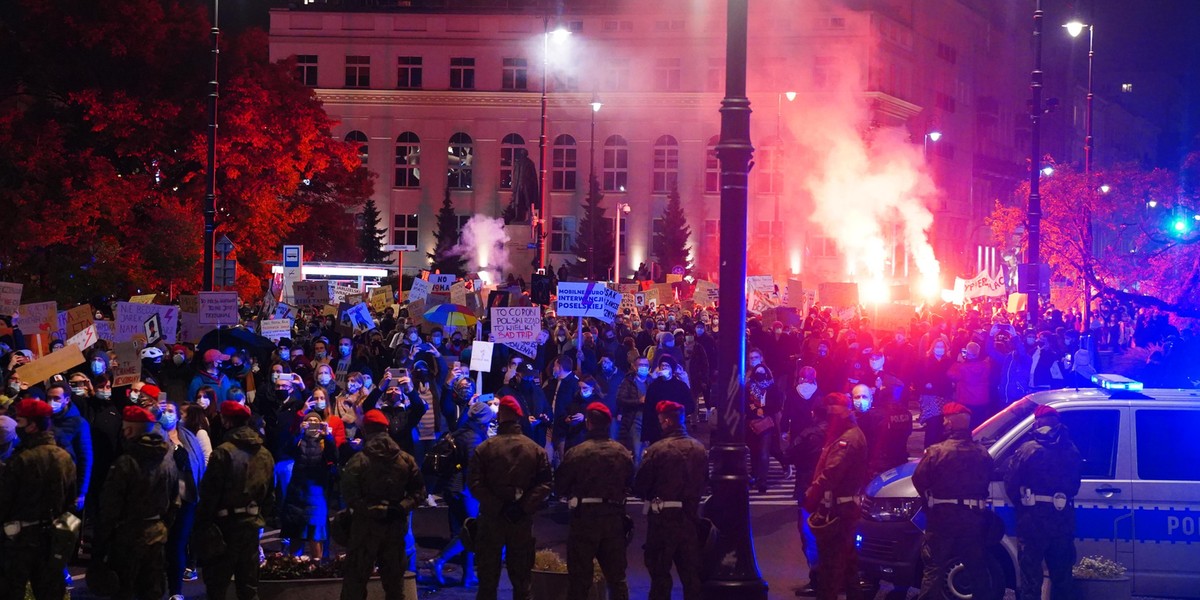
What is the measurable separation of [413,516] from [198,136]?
25099 mm

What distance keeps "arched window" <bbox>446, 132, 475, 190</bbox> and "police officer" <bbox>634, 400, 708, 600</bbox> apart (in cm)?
6487

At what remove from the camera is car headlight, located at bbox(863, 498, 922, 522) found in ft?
34.6

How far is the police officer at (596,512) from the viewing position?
9703mm

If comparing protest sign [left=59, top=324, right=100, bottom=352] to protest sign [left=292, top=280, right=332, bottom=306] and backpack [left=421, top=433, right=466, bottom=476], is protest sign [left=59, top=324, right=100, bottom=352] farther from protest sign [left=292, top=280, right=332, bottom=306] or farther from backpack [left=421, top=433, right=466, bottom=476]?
protest sign [left=292, top=280, right=332, bottom=306]

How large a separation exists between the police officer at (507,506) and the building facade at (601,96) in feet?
194

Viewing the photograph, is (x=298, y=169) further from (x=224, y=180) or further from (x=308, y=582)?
(x=308, y=582)

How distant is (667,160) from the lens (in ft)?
238

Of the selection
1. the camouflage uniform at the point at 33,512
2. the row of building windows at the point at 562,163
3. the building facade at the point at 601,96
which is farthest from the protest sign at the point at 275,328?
the row of building windows at the point at 562,163

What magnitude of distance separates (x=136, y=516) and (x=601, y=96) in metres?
62.8

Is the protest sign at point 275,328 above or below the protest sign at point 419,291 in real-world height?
below

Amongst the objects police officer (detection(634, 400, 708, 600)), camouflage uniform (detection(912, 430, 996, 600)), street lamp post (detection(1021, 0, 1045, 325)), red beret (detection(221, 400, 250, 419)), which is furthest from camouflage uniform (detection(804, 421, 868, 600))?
street lamp post (detection(1021, 0, 1045, 325))

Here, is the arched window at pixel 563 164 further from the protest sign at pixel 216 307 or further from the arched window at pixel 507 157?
the protest sign at pixel 216 307

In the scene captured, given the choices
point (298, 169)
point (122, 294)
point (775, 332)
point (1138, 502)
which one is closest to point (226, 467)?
point (1138, 502)

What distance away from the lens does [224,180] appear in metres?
38.8
